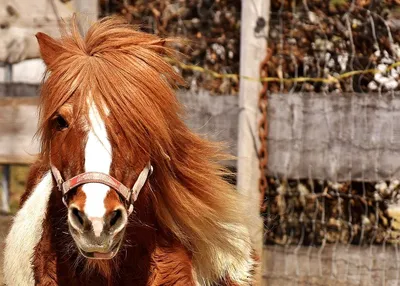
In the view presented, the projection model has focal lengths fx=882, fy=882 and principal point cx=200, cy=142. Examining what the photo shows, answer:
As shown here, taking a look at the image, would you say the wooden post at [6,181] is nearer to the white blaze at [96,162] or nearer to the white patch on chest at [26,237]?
the white patch on chest at [26,237]

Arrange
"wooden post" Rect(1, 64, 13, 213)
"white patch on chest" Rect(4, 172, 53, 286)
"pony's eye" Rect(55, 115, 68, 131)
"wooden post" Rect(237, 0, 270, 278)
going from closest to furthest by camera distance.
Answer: "pony's eye" Rect(55, 115, 68, 131)
"white patch on chest" Rect(4, 172, 53, 286)
"wooden post" Rect(237, 0, 270, 278)
"wooden post" Rect(1, 64, 13, 213)

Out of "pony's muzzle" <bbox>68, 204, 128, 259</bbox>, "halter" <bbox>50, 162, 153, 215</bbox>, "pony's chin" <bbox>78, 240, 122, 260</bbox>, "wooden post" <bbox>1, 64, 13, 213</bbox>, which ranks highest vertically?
"halter" <bbox>50, 162, 153, 215</bbox>

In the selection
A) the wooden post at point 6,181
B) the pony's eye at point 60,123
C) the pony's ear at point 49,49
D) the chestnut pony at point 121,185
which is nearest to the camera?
the chestnut pony at point 121,185

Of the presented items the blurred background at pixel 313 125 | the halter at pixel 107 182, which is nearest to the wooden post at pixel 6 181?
the blurred background at pixel 313 125

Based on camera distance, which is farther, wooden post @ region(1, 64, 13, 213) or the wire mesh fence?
wooden post @ region(1, 64, 13, 213)

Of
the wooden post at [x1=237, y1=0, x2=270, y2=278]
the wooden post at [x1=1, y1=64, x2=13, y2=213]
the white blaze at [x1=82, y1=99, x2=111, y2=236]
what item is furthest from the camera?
the wooden post at [x1=1, y1=64, x2=13, y2=213]

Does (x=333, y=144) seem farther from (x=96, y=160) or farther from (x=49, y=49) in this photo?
(x=96, y=160)

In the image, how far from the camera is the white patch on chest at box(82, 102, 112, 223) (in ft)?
9.34

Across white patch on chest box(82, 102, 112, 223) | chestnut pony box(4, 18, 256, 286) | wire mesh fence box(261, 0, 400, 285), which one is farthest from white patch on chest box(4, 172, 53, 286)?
wire mesh fence box(261, 0, 400, 285)

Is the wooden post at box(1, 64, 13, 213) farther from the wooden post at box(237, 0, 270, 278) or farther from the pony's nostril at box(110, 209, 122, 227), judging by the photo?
the pony's nostril at box(110, 209, 122, 227)

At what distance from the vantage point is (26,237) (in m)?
3.66

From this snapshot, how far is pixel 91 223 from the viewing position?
Result: 284cm

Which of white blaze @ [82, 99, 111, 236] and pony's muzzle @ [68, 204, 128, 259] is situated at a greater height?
white blaze @ [82, 99, 111, 236]

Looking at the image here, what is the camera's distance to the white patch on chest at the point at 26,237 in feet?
11.8
